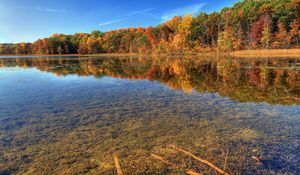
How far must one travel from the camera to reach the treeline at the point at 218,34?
2277 inches

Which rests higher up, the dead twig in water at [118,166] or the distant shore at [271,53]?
the distant shore at [271,53]

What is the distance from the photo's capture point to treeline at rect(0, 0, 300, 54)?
57.8m

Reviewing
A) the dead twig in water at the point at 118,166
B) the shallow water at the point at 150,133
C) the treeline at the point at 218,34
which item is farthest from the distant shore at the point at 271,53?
the dead twig in water at the point at 118,166

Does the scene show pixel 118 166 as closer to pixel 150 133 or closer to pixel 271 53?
pixel 150 133

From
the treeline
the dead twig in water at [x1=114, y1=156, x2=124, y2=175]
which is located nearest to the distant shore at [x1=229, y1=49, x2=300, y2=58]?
the treeline

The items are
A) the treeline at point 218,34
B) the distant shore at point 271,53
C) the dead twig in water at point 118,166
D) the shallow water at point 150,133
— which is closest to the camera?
the dead twig in water at point 118,166

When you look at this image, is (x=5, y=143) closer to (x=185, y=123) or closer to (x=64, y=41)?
(x=185, y=123)

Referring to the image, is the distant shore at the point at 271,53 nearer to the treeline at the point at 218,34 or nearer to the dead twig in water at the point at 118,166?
the treeline at the point at 218,34

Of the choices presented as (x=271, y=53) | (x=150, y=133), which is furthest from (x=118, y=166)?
(x=271, y=53)

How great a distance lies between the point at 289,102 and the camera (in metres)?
8.87

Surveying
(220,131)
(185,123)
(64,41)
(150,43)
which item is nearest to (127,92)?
(185,123)

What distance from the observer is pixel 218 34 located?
6531 centimetres

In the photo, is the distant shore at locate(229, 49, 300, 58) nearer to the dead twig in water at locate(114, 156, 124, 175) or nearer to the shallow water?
the shallow water

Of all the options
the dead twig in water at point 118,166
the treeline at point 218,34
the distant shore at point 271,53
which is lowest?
the dead twig in water at point 118,166
